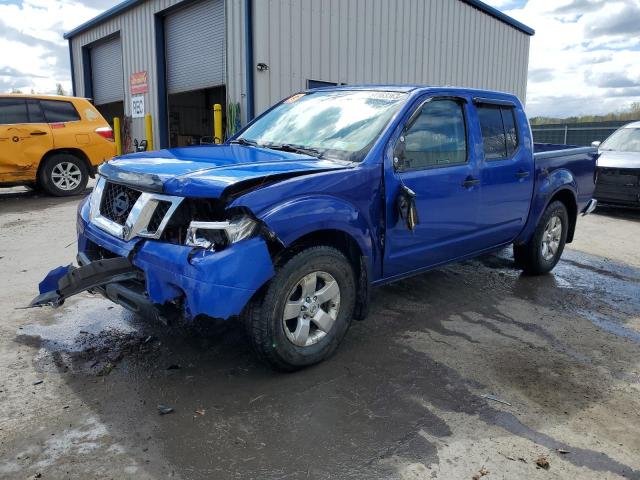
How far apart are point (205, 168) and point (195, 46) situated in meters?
11.1

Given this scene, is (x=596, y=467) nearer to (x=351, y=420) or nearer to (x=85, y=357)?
(x=351, y=420)

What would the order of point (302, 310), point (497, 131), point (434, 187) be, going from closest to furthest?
1. point (302, 310)
2. point (434, 187)
3. point (497, 131)

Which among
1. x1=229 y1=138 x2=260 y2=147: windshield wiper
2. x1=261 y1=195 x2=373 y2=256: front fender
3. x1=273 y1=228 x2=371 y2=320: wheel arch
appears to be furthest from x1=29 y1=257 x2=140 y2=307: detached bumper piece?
x1=229 y1=138 x2=260 y2=147: windshield wiper

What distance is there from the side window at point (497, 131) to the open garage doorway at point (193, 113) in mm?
14416

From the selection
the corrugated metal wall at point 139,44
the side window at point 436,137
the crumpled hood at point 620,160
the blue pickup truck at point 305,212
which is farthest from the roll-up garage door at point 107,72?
the side window at point 436,137

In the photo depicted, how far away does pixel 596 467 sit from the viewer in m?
2.52

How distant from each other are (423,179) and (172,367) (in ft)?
7.03

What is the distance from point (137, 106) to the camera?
607 inches

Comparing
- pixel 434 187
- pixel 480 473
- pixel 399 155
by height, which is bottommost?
pixel 480 473

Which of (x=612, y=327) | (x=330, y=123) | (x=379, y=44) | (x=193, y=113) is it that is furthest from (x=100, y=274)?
(x=193, y=113)

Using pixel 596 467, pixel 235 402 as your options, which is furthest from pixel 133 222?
pixel 596 467

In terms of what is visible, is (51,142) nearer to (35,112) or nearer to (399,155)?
(35,112)

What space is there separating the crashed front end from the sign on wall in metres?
13.0

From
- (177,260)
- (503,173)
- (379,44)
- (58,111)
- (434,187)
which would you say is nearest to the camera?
(177,260)
